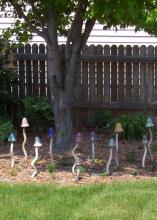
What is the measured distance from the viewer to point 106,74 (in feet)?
39.9

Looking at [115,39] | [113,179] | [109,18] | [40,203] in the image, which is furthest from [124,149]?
[115,39]

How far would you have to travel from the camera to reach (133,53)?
12.2 m

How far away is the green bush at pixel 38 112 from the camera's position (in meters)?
10.8

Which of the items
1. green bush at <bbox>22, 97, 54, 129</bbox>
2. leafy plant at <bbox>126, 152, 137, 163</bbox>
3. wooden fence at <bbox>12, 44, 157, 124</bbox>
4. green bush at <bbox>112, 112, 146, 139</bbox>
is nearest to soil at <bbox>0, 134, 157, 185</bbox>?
leafy plant at <bbox>126, 152, 137, 163</bbox>

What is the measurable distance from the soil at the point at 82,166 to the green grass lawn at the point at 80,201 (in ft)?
1.18

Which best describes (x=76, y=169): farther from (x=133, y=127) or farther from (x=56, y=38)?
(x=133, y=127)

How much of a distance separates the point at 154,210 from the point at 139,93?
6.20m

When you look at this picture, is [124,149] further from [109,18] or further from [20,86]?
[20,86]

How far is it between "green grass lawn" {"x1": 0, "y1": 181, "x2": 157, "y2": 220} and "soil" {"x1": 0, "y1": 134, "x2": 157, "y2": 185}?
1.18 ft

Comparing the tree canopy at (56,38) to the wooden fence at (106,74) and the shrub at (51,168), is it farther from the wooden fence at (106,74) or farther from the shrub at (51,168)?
the wooden fence at (106,74)

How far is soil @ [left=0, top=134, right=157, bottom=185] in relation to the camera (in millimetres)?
7453

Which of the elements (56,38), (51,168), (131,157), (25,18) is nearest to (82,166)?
(51,168)

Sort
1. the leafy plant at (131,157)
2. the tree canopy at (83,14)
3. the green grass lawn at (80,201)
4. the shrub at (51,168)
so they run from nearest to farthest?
the green grass lawn at (80,201) < the tree canopy at (83,14) < the shrub at (51,168) < the leafy plant at (131,157)

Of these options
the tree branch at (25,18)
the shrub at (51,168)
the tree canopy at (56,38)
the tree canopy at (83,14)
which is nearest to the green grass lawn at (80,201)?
the shrub at (51,168)
